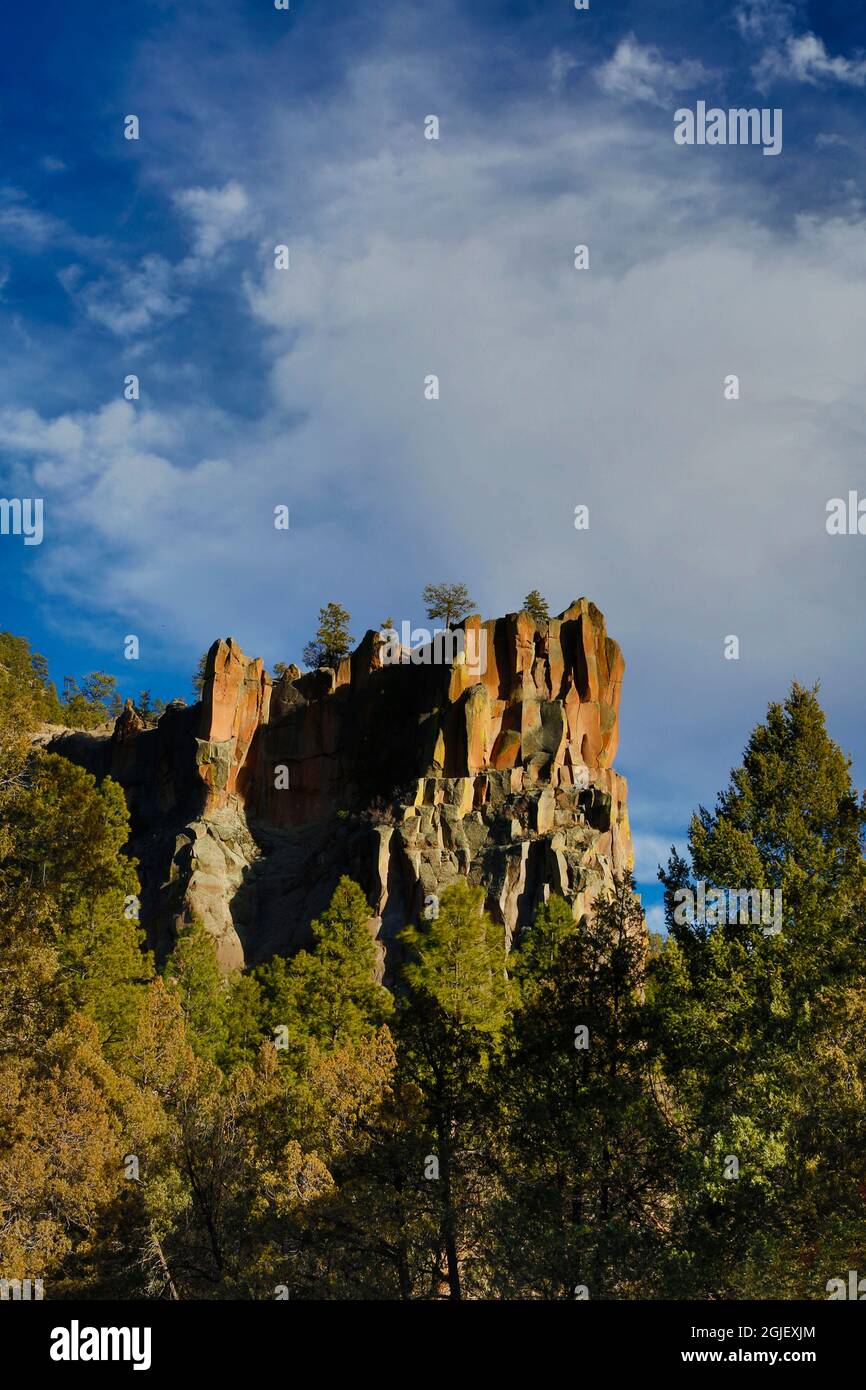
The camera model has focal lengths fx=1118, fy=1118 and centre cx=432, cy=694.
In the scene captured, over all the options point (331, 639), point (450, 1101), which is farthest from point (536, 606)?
point (450, 1101)

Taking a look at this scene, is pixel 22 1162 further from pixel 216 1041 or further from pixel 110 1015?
pixel 216 1041

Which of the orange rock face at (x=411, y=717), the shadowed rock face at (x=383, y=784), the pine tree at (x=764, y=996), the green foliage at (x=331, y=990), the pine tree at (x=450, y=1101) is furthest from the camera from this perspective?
the orange rock face at (x=411, y=717)

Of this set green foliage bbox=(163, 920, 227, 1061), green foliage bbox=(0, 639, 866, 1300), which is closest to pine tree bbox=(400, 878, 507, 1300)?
green foliage bbox=(0, 639, 866, 1300)

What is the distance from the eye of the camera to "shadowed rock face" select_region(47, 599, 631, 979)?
63.2 meters

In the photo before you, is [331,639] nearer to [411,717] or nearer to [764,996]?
[411,717]

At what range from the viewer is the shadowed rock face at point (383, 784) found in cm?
6316

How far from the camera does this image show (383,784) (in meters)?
72.8

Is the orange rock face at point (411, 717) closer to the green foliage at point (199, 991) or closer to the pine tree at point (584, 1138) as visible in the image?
the green foliage at point (199, 991)

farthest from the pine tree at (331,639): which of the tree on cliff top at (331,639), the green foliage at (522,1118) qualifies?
the green foliage at (522,1118)

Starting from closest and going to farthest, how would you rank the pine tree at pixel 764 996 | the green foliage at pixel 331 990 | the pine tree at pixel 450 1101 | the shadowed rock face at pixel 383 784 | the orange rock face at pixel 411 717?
the pine tree at pixel 764 996 < the pine tree at pixel 450 1101 < the green foliage at pixel 331 990 < the shadowed rock face at pixel 383 784 < the orange rock face at pixel 411 717

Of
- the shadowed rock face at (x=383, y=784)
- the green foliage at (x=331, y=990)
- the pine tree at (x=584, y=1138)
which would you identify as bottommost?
the pine tree at (x=584, y=1138)
